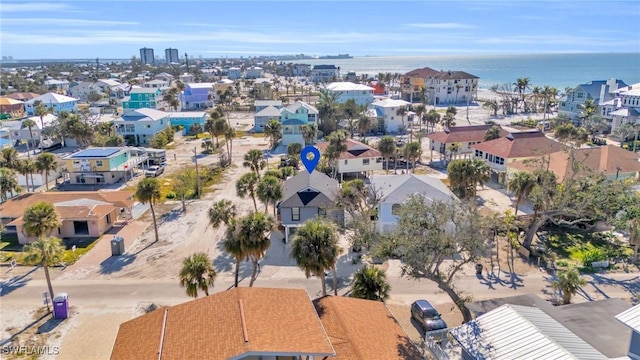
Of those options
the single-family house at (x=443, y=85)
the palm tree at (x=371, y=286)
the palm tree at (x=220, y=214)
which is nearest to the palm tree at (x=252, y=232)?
the palm tree at (x=371, y=286)

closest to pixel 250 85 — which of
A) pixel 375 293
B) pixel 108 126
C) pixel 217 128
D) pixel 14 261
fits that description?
pixel 108 126

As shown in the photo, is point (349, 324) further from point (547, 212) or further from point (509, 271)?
point (547, 212)

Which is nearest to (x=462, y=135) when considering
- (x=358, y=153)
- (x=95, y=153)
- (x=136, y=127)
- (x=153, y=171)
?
(x=358, y=153)

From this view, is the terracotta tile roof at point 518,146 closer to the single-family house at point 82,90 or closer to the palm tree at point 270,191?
the palm tree at point 270,191

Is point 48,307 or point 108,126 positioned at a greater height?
point 108,126

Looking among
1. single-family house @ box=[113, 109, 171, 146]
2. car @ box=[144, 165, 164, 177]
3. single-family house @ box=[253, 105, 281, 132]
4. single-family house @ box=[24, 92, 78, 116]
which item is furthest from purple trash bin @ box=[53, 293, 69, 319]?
single-family house @ box=[24, 92, 78, 116]

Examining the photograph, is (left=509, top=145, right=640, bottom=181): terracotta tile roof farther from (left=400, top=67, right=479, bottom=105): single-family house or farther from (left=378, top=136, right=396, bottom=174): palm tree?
(left=400, top=67, right=479, bottom=105): single-family house
